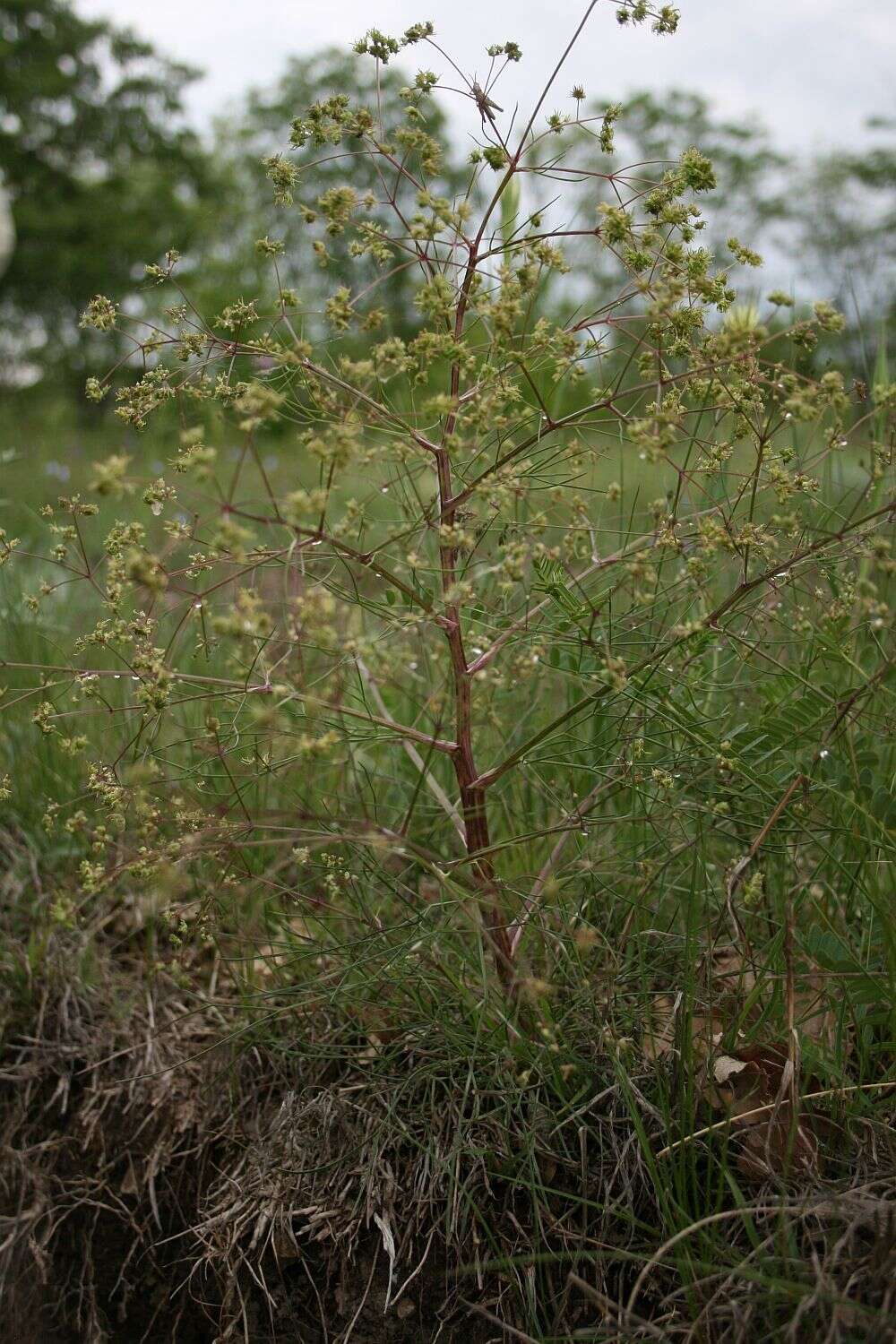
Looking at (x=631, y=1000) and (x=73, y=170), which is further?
(x=73, y=170)

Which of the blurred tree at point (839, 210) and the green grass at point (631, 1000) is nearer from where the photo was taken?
the green grass at point (631, 1000)

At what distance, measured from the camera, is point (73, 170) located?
23.0 metres

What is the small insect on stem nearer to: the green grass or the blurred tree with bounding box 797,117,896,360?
the green grass

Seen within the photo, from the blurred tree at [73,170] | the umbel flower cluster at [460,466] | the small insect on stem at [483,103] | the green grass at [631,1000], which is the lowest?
the green grass at [631,1000]

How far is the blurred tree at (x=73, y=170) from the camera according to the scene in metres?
21.4

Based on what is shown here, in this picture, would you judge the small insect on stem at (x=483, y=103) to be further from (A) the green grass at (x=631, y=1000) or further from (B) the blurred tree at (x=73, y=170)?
(B) the blurred tree at (x=73, y=170)

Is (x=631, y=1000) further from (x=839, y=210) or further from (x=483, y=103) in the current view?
(x=839, y=210)

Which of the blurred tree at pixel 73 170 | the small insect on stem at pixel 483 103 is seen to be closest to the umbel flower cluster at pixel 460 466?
the small insect on stem at pixel 483 103

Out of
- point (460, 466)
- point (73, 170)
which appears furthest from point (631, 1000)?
point (73, 170)

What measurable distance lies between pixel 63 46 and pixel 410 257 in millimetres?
26736

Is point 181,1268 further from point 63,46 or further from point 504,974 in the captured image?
point 63,46

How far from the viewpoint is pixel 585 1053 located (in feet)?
5.21

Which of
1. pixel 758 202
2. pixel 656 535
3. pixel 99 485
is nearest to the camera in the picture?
pixel 99 485

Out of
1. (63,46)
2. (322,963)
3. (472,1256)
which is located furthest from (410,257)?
(63,46)
